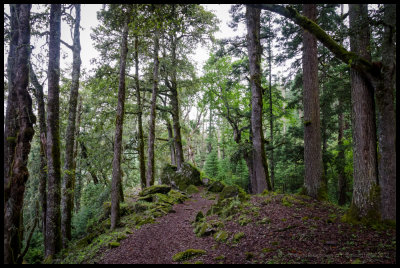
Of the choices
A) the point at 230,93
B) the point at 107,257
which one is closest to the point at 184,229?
the point at 107,257

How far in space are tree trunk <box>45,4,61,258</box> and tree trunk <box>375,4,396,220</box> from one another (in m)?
9.46

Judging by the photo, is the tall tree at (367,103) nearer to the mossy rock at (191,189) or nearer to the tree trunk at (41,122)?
the tree trunk at (41,122)

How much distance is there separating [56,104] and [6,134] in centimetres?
231

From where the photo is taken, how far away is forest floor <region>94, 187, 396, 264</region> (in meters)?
3.75

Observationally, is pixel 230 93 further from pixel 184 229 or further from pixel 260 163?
pixel 184 229

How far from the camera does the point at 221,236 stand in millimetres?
5445

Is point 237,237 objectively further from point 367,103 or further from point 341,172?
point 341,172

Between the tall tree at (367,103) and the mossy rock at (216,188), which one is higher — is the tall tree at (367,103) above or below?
above

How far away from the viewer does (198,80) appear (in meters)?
16.0

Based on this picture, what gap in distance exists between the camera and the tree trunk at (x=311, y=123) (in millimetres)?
7480

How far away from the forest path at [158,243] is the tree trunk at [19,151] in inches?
88.2

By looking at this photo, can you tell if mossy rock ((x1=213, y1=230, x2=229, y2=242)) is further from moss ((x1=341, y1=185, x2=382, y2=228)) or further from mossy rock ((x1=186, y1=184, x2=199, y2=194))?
mossy rock ((x1=186, y1=184, x2=199, y2=194))

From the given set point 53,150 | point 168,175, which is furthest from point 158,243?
point 168,175

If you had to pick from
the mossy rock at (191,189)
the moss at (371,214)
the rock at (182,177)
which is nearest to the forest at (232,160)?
the moss at (371,214)
